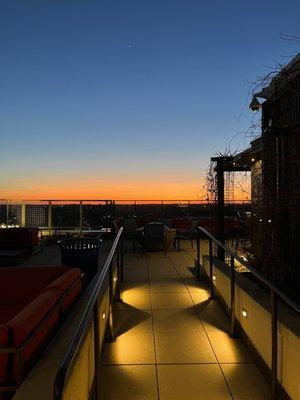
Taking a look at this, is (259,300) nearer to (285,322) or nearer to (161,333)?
(285,322)

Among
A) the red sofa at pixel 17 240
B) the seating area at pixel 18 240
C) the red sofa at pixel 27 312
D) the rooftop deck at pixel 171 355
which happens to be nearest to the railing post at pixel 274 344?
the rooftop deck at pixel 171 355

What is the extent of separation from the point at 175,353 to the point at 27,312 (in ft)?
5.27

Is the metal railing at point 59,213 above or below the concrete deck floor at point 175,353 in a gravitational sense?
above

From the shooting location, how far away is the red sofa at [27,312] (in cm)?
223

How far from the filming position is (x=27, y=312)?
2.54 meters

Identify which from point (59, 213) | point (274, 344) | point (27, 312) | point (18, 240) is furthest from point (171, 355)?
point (59, 213)

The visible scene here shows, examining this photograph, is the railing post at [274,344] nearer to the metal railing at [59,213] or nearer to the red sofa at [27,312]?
the red sofa at [27,312]

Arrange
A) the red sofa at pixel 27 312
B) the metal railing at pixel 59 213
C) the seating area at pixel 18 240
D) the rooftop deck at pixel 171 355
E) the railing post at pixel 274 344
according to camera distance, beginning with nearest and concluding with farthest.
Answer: the red sofa at pixel 27 312, the railing post at pixel 274 344, the rooftop deck at pixel 171 355, the seating area at pixel 18 240, the metal railing at pixel 59 213

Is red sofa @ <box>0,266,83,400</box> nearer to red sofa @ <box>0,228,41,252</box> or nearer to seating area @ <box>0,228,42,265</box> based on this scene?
seating area @ <box>0,228,42,265</box>

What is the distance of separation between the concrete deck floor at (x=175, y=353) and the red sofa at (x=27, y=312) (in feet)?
2.20

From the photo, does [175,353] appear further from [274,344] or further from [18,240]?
[18,240]

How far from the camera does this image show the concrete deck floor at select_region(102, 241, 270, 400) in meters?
2.91

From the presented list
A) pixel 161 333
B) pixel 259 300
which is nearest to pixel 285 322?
pixel 259 300

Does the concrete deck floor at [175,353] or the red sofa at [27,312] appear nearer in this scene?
the red sofa at [27,312]
